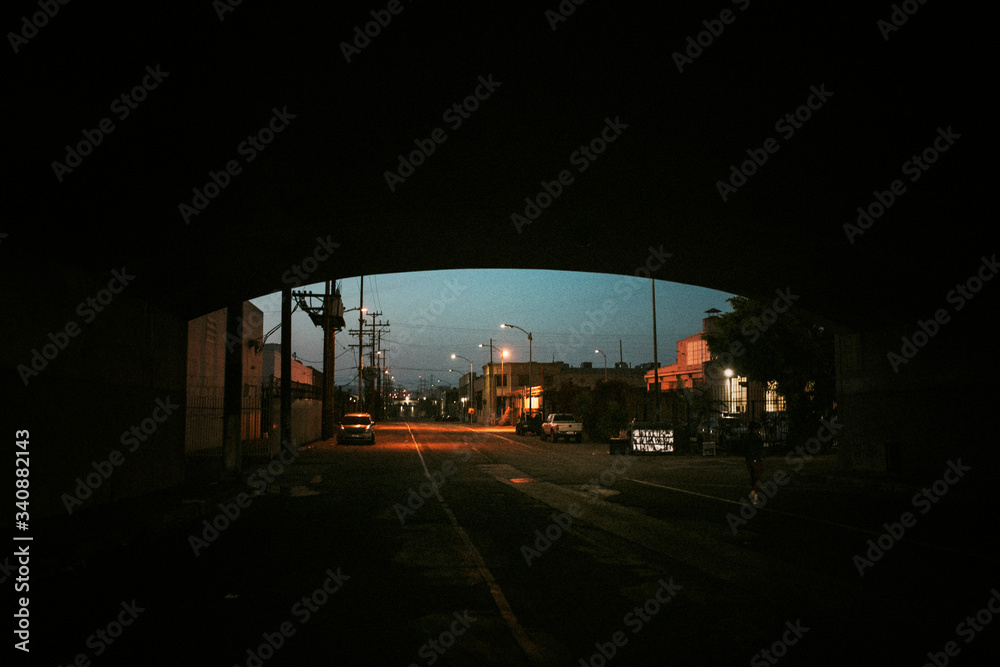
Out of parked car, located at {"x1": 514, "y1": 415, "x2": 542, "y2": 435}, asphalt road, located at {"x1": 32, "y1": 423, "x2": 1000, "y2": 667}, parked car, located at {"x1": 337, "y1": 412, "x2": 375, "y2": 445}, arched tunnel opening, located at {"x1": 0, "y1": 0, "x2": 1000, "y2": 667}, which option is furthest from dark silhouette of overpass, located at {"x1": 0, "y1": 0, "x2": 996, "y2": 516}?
parked car, located at {"x1": 514, "y1": 415, "x2": 542, "y2": 435}

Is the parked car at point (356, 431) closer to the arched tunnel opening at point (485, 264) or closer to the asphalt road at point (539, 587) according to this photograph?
the arched tunnel opening at point (485, 264)

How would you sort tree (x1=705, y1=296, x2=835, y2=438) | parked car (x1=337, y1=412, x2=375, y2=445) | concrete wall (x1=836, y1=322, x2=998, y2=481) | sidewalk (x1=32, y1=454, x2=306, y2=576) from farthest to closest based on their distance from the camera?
parked car (x1=337, y1=412, x2=375, y2=445) < tree (x1=705, y1=296, x2=835, y2=438) < concrete wall (x1=836, y1=322, x2=998, y2=481) < sidewalk (x1=32, y1=454, x2=306, y2=576)

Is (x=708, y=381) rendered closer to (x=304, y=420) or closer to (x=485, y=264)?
(x=304, y=420)

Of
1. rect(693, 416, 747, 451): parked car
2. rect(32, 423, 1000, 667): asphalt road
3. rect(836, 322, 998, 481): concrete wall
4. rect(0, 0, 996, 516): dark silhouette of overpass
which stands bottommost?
rect(32, 423, 1000, 667): asphalt road

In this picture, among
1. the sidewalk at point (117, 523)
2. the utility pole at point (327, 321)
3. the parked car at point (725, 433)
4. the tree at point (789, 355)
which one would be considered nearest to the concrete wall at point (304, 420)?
the utility pole at point (327, 321)

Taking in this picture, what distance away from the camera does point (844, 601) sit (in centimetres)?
705

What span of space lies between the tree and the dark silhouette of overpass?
17551 millimetres

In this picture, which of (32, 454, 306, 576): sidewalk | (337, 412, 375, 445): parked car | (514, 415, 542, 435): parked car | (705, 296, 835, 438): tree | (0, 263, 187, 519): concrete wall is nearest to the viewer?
(32, 454, 306, 576): sidewalk

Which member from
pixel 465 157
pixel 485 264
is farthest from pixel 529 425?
pixel 465 157

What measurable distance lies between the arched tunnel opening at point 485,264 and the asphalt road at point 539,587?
0.06 meters

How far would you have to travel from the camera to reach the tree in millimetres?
35000

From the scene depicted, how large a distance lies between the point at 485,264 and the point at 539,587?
12.8 meters

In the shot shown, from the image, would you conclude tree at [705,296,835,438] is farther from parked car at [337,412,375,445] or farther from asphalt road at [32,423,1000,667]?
parked car at [337,412,375,445]

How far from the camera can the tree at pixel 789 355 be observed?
35000 mm
